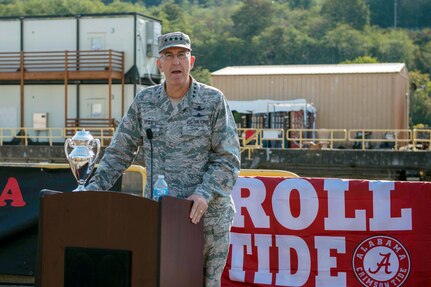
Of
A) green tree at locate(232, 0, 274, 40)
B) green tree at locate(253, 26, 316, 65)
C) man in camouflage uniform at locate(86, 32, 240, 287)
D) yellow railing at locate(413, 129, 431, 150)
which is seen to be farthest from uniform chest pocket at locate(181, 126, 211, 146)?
green tree at locate(232, 0, 274, 40)

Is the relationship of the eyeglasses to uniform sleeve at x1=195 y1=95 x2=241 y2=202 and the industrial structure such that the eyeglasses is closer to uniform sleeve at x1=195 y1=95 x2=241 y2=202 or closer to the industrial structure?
uniform sleeve at x1=195 y1=95 x2=241 y2=202

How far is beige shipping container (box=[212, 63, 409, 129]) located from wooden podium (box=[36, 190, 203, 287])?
30.9 metres

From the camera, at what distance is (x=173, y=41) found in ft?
14.6

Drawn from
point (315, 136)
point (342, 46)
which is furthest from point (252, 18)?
point (315, 136)

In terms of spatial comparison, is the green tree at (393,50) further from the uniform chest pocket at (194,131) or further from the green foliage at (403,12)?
the uniform chest pocket at (194,131)

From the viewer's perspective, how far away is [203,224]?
14.6ft

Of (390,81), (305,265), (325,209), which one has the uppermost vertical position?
(390,81)

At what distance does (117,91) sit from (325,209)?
1163 inches

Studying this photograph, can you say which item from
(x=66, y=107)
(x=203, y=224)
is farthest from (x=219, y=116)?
(x=66, y=107)

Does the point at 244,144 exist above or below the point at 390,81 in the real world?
below

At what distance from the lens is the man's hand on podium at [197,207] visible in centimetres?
420

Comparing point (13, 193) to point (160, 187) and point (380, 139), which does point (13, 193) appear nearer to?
point (160, 187)

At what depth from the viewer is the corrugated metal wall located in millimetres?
34219

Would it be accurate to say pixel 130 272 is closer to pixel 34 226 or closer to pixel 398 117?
pixel 34 226
